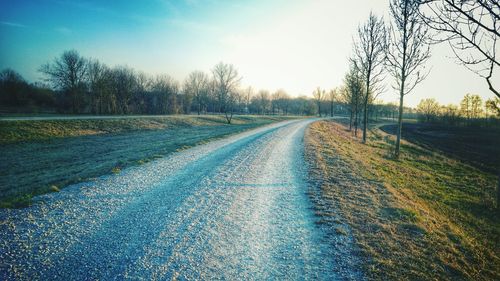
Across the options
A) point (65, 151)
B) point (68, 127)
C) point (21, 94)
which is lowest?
point (65, 151)

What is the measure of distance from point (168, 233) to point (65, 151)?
1666 cm

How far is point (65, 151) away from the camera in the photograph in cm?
1658

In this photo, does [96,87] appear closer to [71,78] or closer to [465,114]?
[71,78]

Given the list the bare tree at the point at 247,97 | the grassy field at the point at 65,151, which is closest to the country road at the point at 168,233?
the grassy field at the point at 65,151

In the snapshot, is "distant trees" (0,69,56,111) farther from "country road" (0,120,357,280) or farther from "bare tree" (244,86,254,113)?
"bare tree" (244,86,254,113)

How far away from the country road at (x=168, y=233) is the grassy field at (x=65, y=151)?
4.90ft

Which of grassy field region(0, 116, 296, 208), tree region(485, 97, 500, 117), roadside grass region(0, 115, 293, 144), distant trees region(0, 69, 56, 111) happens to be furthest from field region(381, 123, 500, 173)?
distant trees region(0, 69, 56, 111)

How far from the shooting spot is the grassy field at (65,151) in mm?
8836

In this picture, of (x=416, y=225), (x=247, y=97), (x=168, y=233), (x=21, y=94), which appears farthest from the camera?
(x=247, y=97)

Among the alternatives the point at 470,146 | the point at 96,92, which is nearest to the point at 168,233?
the point at 470,146

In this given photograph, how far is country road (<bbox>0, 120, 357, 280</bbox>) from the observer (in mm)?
3828

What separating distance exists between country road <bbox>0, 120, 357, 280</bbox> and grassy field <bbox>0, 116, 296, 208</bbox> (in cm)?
149

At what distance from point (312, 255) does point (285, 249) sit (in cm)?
53

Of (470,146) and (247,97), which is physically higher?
(247,97)
